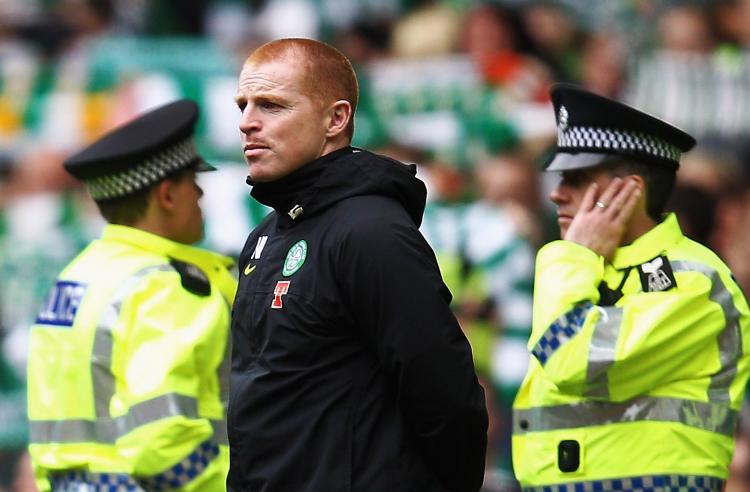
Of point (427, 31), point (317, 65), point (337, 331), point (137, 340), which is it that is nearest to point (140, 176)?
point (137, 340)

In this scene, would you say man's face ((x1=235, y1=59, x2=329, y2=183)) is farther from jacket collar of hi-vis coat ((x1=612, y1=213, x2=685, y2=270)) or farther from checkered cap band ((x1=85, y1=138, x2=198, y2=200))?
checkered cap band ((x1=85, y1=138, x2=198, y2=200))

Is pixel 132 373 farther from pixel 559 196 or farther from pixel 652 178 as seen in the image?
pixel 652 178

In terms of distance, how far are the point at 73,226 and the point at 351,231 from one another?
20.6ft

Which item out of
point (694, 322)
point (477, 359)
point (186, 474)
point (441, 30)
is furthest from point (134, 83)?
point (694, 322)

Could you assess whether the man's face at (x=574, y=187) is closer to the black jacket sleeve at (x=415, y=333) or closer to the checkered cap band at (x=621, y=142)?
the checkered cap band at (x=621, y=142)

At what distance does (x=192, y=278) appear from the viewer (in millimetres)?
4816

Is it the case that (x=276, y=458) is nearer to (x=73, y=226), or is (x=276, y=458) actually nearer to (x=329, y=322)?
(x=329, y=322)

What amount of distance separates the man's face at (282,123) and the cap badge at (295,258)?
0.21 m

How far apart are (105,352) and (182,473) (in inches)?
18.6

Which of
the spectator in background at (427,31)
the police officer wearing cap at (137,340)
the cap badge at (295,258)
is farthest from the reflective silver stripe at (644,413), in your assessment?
the spectator in background at (427,31)

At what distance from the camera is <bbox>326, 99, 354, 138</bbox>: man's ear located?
385 cm

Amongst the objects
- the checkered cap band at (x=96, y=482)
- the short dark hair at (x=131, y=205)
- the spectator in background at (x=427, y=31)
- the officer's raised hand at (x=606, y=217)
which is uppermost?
the spectator in background at (x=427, y=31)

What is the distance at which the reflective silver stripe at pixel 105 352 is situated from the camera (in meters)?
4.69

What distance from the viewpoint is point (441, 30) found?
840 centimetres
